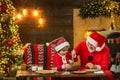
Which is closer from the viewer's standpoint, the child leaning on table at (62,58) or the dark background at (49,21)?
the child leaning on table at (62,58)

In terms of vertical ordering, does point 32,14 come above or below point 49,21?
above

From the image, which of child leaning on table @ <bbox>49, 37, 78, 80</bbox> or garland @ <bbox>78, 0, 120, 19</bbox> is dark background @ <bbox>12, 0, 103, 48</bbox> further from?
child leaning on table @ <bbox>49, 37, 78, 80</bbox>

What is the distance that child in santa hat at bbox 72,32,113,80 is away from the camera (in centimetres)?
499

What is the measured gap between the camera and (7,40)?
823 centimetres

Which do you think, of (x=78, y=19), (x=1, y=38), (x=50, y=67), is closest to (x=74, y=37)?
(x=78, y=19)

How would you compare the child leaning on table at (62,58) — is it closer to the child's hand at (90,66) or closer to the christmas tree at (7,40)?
→ the child's hand at (90,66)

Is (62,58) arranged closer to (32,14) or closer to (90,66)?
(90,66)

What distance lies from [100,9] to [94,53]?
4687mm

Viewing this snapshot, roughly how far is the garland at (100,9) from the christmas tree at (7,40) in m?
2.27

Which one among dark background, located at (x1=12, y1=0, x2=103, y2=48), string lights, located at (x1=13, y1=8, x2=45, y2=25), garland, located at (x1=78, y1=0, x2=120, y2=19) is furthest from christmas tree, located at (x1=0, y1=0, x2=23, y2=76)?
garland, located at (x1=78, y1=0, x2=120, y2=19)

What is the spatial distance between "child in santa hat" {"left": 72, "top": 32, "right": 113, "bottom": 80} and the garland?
441cm

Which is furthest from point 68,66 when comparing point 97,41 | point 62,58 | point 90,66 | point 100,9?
point 100,9

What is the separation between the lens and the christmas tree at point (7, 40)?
821 centimetres

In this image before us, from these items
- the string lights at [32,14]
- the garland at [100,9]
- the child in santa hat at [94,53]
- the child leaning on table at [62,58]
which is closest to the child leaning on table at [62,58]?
the child leaning on table at [62,58]
